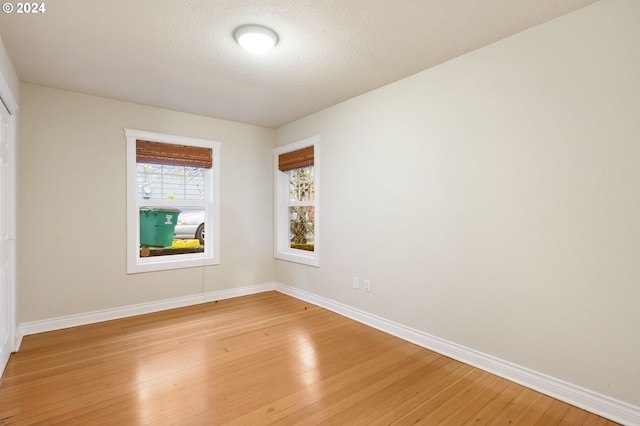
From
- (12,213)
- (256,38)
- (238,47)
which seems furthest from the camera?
(12,213)

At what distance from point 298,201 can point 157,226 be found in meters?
1.95

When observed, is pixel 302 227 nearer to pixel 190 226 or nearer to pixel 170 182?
pixel 190 226

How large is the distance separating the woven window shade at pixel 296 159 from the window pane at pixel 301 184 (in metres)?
0.16

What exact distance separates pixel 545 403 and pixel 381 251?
1.75 m

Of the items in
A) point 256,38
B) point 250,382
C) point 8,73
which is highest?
point 256,38

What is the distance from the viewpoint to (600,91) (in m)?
2.00

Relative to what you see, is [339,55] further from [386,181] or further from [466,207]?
[466,207]

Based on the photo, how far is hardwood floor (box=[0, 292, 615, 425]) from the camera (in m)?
1.96

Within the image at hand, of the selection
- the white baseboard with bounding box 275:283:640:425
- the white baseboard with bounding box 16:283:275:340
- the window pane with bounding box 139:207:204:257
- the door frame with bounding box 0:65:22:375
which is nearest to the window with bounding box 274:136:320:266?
the white baseboard with bounding box 16:283:275:340

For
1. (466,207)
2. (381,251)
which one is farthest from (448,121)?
(381,251)

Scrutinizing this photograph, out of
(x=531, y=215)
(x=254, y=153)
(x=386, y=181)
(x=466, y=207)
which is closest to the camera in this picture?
(x=531, y=215)

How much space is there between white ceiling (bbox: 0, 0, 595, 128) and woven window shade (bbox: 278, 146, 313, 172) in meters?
0.99

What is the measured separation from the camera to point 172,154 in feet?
13.6

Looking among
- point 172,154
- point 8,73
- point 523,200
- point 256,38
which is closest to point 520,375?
point 523,200
